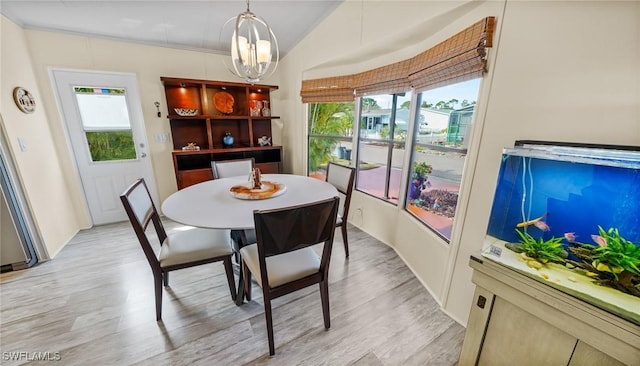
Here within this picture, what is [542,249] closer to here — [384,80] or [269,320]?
[269,320]

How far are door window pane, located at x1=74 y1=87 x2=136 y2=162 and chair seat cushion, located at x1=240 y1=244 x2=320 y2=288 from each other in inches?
111

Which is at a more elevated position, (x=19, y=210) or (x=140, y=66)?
(x=140, y=66)

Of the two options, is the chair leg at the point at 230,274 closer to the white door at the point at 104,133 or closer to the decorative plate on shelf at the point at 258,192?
the decorative plate on shelf at the point at 258,192

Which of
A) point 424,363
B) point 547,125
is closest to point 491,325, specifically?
point 424,363

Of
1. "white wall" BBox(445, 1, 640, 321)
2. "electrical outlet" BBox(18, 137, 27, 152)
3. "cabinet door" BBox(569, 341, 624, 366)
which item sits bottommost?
"cabinet door" BBox(569, 341, 624, 366)

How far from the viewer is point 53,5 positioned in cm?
202

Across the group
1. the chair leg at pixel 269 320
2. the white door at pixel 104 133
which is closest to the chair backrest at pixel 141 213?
the chair leg at pixel 269 320

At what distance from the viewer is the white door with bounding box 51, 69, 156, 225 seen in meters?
2.74

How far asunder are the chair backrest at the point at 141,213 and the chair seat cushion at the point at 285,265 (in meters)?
0.56

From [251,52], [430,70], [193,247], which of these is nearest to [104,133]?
[193,247]

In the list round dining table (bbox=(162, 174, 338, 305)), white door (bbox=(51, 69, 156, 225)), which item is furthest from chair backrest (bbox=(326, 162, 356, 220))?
white door (bbox=(51, 69, 156, 225))

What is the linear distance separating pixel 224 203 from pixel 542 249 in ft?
5.78

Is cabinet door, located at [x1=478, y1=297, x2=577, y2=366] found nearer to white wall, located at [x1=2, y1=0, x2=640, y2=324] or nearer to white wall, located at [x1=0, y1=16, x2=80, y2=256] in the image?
white wall, located at [x1=2, y1=0, x2=640, y2=324]

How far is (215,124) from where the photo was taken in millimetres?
3602
